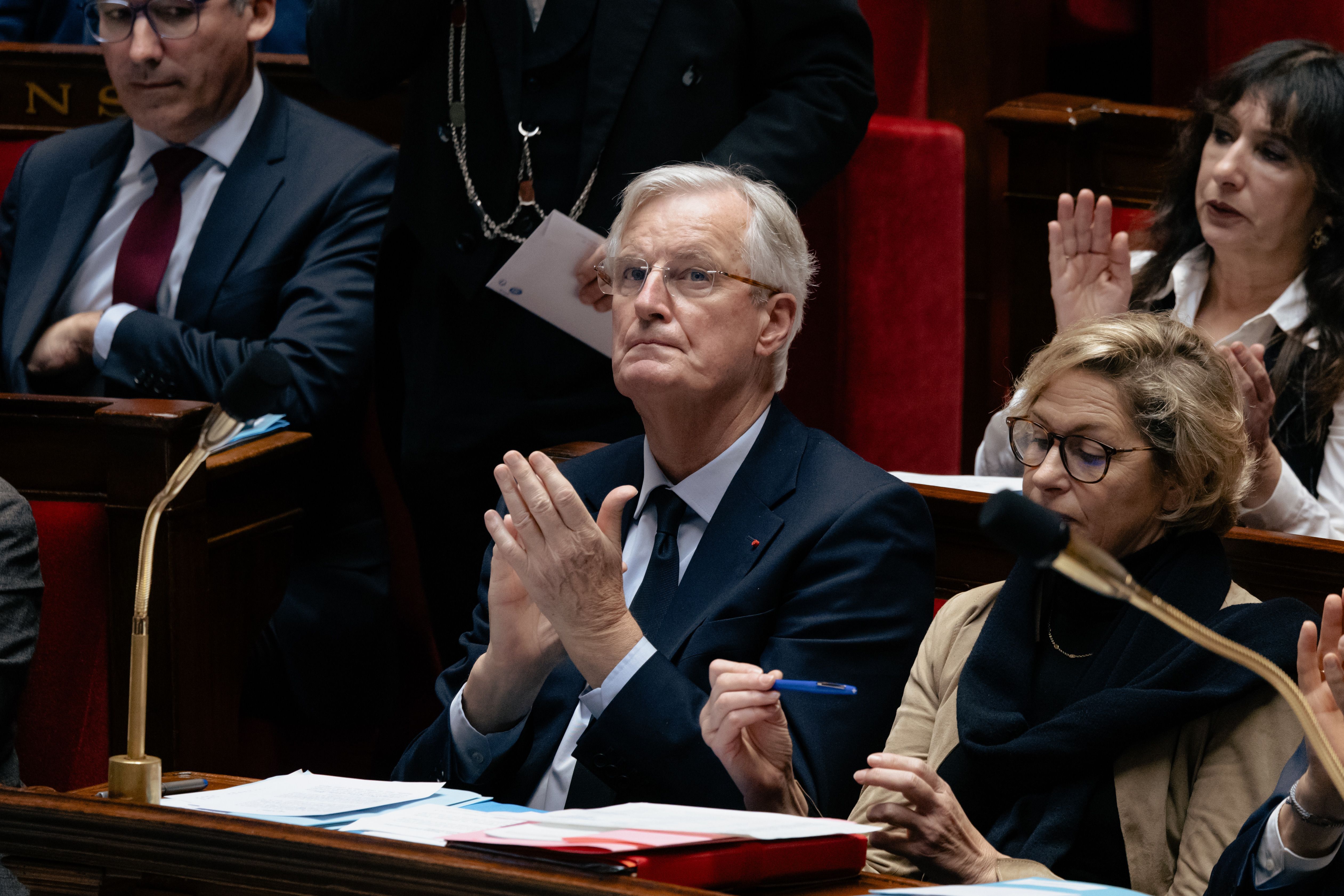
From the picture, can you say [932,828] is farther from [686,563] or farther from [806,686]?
[686,563]

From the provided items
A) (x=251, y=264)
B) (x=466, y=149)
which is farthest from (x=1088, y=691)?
(x=251, y=264)

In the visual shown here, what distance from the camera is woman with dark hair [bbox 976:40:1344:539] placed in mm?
2295

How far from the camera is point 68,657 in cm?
217

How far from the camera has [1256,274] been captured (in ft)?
8.09

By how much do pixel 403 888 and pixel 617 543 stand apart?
0.56 m

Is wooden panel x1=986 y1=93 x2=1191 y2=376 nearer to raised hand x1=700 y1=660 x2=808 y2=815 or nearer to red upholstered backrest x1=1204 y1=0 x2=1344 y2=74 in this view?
red upholstered backrest x1=1204 y1=0 x2=1344 y2=74

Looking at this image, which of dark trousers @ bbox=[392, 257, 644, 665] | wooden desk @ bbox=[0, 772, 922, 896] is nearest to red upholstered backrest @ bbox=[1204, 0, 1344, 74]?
dark trousers @ bbox=[392, 257, 644, 665]

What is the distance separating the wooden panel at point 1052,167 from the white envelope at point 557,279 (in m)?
1.15

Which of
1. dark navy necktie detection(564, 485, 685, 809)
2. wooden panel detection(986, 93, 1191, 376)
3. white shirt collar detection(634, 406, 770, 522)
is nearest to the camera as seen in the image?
dark navy necktie detection(564, 485, 685, 809)

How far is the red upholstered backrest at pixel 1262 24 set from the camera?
10.6 ft

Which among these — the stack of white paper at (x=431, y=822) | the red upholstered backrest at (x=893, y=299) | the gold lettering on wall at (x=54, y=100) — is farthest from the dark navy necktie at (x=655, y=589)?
the gold lettering on wall at (x=54, y=100)

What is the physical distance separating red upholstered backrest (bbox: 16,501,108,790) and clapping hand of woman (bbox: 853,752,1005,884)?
47.4 inches

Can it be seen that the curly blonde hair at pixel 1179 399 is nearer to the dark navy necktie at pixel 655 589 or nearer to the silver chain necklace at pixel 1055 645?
the silver chain necklace at pixel 1055 645

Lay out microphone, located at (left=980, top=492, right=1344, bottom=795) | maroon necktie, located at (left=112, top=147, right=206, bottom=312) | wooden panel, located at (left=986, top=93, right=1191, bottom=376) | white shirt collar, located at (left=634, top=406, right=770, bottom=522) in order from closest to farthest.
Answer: microphone, located at (left=980, top=492, right=1344, bottom=795)
white shirt collar, located at (left=634, top=406, right=770, bottom=522)
maroon necktie, located at (left=112, top=147, right=206, bottom=312)
wooden panel, located at (left=986, top=93, right=1191, bottom=376)
